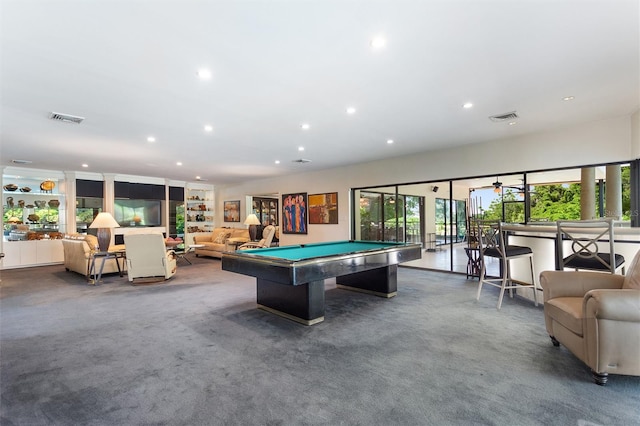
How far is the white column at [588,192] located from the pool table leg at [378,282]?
12.2ft

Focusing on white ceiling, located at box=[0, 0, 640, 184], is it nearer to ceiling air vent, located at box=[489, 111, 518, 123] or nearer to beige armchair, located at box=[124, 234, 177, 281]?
ceiling air vent, located at box=[489, 111, 518, 123]

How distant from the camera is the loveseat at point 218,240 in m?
9.28

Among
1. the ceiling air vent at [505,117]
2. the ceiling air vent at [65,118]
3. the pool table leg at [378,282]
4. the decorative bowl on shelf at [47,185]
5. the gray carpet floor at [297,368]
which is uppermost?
the ceiling air vent at [65,118]

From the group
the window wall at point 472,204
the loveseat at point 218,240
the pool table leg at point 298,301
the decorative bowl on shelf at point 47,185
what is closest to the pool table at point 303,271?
the pool table leg at point 298,301

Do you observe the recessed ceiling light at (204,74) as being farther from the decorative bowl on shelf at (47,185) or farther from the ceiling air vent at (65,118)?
the decorative bowl on shelf at (47,185)

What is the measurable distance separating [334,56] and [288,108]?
1.38 m

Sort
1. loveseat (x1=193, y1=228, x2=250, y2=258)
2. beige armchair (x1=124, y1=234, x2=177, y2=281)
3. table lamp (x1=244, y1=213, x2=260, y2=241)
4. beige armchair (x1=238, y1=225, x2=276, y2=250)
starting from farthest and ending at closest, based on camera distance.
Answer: table lamp (x1=244, y1=213, x2=260, y2=241), loveseat (x1=193, y1=228, x2=250, y2=258), beige armchair (x1=238, y1=225, x2=276, y2=250), beige armchair (x1=124, y1=234, x2=177, y2=281)

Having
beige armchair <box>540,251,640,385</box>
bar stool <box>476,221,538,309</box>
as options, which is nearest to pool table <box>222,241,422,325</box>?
bar stool <box>476,221,538,309</box>

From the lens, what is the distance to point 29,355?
2766 millimetres

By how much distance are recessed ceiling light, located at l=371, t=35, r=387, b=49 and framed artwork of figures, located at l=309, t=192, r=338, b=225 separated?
609 cm

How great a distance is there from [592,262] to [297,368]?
11.5 feet

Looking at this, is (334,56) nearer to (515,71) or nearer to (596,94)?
(515,71)

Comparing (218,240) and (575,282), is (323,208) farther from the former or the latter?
(575,282)

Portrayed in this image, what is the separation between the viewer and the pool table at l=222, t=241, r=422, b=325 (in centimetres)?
308
